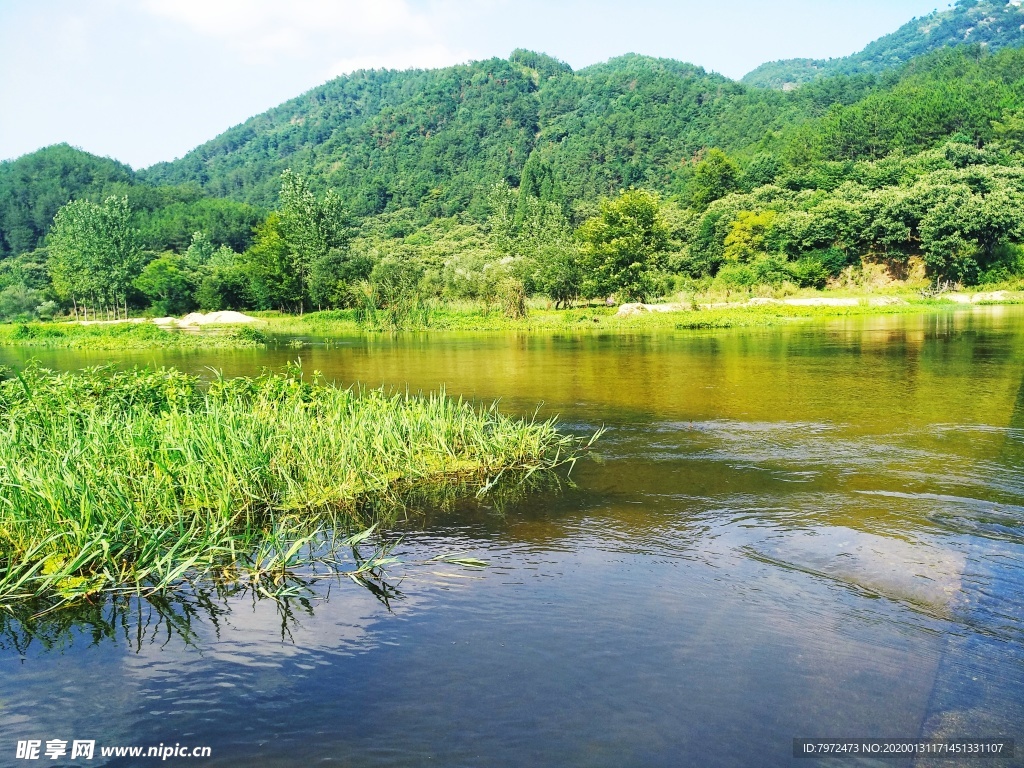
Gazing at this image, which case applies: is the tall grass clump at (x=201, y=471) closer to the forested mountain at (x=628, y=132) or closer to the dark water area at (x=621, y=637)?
the dark water area at (x=621, y=637)

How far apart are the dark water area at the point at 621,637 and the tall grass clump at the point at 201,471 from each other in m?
0.58

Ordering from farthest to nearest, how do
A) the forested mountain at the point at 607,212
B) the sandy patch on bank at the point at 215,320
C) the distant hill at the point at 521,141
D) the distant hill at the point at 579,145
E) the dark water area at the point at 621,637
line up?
the distant hill at the point at 521,141
the distant hill at the point at 579,145
the forested mountain at the point at 607,212
the sandy patch on bank at the point at 215,320
the dark water area at the point at 621,637

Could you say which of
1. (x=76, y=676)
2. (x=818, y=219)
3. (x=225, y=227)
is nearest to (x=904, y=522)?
(x=76, y=676)

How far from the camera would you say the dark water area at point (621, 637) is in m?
4.52

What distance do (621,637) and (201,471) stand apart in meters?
4.89

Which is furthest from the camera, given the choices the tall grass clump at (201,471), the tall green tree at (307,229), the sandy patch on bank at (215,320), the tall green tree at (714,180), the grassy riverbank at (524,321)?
the tall green tree at (714,180)

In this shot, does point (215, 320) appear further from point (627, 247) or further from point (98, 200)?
point (98, 200)

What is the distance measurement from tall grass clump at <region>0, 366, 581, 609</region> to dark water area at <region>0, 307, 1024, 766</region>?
58cm

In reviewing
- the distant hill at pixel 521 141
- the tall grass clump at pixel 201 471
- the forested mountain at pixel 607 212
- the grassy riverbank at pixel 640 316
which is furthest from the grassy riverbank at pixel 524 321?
the distant hill at pixel 521 141

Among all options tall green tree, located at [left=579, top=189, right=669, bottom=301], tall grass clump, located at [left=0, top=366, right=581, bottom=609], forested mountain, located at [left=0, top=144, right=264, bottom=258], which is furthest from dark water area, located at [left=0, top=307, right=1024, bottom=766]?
forested mountain, located at [left=0, top=144, right=264, bottom=258]

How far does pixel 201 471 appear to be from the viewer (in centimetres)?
798

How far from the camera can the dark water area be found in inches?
178

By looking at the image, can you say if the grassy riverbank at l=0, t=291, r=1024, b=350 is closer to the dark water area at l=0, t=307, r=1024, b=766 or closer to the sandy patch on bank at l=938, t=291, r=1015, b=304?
the sandy patch on bank at l=938, t=291, r=1015, b=304

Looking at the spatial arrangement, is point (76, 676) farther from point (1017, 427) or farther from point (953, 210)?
point (953, 210)
